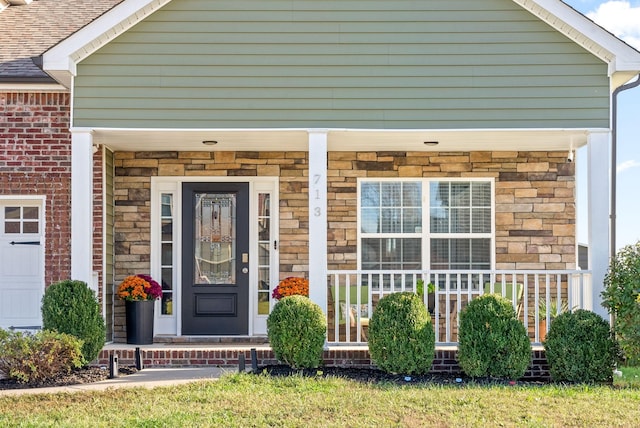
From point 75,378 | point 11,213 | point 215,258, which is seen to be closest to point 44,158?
point 11,213

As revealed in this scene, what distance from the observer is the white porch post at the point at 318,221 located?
963cm

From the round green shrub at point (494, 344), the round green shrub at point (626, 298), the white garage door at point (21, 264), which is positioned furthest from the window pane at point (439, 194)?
the white garage door at point (21, 264)

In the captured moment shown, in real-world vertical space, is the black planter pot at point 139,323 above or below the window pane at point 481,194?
below

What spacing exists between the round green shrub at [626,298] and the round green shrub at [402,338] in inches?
78.2

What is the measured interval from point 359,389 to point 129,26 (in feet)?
16.0

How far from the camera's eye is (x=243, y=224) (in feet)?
38.4

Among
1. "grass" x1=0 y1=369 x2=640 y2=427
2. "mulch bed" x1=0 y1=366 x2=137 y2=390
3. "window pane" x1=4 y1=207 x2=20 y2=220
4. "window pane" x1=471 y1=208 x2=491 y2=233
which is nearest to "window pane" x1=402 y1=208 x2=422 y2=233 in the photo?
"window pane" x1=471 y1=208 x2=491 y2=233

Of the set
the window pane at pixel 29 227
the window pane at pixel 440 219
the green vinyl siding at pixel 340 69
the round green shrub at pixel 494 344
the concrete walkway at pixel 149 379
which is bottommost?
the concrete walkway at pixel 149 379

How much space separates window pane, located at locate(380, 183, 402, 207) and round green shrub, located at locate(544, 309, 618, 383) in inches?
134

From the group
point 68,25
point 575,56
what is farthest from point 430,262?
point 68,25

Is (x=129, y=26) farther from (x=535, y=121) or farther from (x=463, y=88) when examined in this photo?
(x=535, y=121)

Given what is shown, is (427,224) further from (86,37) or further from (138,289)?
(86,37)

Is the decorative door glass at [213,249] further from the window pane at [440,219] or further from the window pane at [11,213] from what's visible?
the window pane at [440,219]

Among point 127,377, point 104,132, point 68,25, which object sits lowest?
point 127,377
